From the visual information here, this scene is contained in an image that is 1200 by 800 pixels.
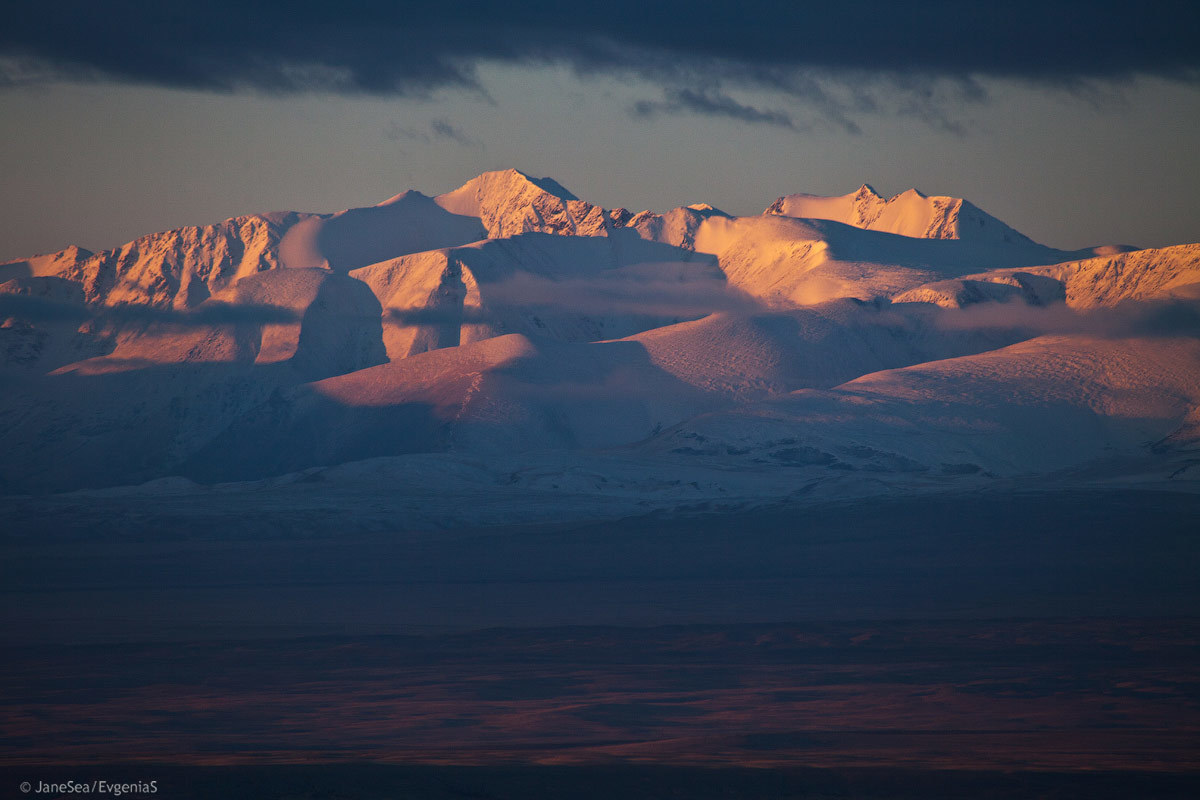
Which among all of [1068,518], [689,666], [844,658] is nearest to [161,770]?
[689,666]

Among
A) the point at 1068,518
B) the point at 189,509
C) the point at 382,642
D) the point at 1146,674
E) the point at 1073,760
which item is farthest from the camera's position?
the point at 189,509

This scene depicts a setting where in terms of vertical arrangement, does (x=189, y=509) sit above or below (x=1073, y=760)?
above

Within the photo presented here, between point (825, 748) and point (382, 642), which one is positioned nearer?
point (825, 748)

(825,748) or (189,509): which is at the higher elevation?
(189,509)

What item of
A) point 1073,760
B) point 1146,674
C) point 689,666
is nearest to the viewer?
point 1073,760

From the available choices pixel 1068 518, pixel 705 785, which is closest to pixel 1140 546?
pixel 1068 518

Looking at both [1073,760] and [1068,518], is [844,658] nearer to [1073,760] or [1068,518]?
[1073,760]

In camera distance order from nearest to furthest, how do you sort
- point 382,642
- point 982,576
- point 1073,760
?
1. point 1073,760
2. point 382,642
3. point 982,576

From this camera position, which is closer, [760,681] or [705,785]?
[705,785]

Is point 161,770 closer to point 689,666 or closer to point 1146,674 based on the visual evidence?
point 689,666
